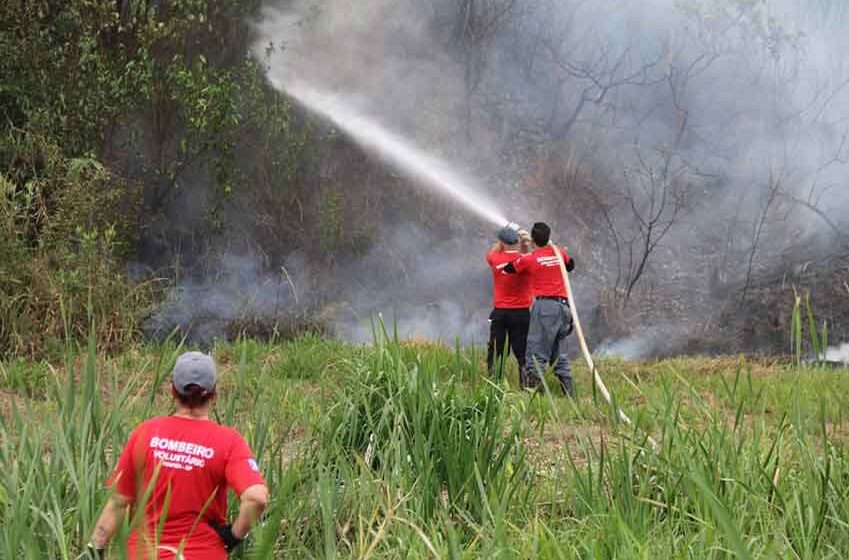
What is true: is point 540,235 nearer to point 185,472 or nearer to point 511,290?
point 511,290

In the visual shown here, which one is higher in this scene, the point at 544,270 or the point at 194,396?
the point at 544,270

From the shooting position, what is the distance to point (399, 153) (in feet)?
48.5

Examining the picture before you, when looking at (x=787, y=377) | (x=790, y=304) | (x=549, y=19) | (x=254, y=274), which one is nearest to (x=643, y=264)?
(x=790, y=304)

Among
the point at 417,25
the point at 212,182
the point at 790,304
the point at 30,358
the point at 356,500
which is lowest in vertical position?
the point at 356,500

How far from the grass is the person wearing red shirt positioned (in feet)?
0.25

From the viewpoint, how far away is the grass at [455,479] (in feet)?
8.84

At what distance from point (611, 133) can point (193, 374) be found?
484 inches

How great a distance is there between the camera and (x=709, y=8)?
13.9 m

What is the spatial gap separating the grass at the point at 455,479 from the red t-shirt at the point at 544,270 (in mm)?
3379

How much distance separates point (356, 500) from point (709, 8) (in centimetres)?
1204

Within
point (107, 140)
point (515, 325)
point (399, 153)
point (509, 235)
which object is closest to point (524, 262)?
point (509, 235)

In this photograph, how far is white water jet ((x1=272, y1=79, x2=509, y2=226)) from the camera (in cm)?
1404

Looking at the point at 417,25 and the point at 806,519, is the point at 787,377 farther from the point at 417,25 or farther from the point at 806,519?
the point at 417,25

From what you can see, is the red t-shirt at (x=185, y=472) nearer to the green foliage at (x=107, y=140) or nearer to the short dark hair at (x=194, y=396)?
the short dark hair at (x=194, y=396)
